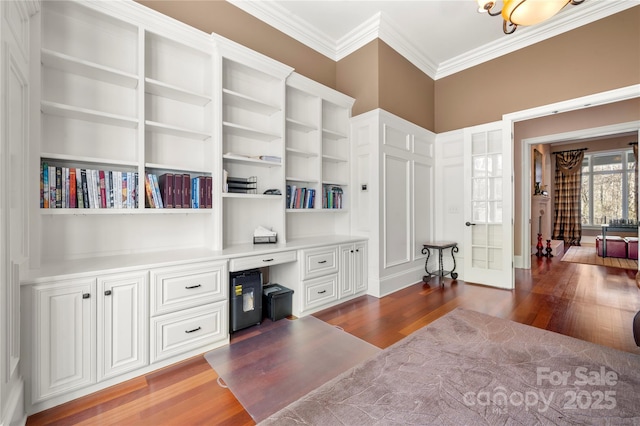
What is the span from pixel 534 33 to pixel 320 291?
426 centimetres

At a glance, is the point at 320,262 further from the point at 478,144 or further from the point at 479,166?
the point at 478,144

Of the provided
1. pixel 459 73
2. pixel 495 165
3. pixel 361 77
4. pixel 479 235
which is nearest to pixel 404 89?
pixel 361 77

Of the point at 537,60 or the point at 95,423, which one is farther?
the point at 537,60

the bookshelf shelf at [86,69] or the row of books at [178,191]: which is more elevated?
the bookshelf shelf at [86,69]

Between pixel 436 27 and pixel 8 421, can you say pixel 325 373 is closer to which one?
pixel 8 421

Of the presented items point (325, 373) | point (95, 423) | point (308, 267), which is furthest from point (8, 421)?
point (308, 267)

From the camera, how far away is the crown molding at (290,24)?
3082 millimetres

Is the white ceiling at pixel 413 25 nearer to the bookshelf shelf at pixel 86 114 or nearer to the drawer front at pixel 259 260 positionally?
the bookshelf shelf at pixel 86 114

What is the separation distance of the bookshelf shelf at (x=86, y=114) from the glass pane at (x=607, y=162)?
37.1ft

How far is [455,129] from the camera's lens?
437 centimetres

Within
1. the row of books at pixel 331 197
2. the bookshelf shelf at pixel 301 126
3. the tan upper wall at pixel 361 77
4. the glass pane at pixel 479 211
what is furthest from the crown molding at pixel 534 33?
the row of books at pixel 331 197

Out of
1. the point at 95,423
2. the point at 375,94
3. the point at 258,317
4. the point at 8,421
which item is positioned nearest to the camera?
the point at 8,421

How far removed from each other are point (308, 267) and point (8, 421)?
6.93 feet

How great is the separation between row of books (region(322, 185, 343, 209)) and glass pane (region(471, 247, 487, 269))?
2.13 metres
